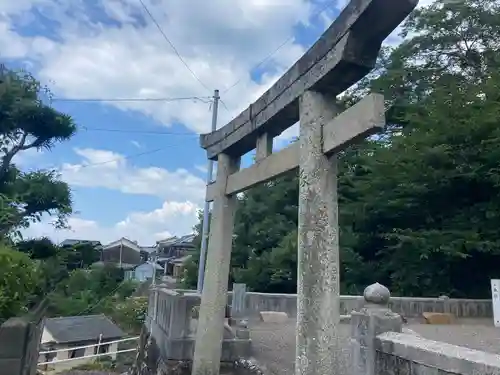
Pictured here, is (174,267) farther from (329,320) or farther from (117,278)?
(329,320)

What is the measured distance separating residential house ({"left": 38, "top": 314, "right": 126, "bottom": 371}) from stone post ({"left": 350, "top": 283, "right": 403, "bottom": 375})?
17274 millimetres

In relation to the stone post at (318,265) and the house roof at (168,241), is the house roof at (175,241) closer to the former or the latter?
the house roof at (168,241)

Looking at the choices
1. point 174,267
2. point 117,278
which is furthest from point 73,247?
point 174,267

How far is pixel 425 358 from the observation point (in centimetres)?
268

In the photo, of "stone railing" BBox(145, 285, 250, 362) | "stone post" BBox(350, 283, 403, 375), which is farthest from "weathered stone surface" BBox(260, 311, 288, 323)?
"stone post" BBox(350, 283, 403, 375)

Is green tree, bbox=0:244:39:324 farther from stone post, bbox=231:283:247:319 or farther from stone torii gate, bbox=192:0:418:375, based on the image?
stone post, bbox=231:283:247:319

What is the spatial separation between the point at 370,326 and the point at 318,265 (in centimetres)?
60

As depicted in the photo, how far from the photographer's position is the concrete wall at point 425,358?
2340 millimetres

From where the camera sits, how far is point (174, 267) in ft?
126

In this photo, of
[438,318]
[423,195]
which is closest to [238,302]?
[438,318]

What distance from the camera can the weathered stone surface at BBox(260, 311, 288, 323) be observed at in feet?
33.6

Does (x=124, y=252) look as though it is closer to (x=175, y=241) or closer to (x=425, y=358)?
(x=175, y=241)

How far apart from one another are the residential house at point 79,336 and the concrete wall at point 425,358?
17660 mm

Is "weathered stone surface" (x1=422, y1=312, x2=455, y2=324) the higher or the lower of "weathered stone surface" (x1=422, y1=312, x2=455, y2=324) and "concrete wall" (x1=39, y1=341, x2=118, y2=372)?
the higher
